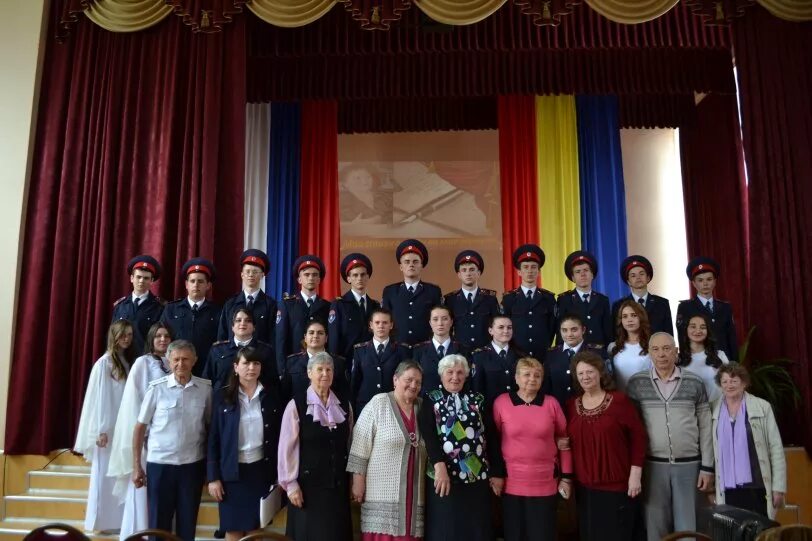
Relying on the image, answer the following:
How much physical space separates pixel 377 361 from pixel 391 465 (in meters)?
0.75

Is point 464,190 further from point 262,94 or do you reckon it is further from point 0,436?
point 0,436

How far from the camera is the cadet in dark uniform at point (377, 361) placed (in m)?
3.83

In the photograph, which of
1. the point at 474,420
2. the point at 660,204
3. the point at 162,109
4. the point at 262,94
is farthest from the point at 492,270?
the point at 474,420

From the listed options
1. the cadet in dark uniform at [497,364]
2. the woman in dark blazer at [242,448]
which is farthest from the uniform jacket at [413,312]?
the woman in dark blazer at [242,448]

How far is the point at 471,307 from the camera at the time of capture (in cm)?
437

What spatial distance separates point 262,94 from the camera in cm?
641

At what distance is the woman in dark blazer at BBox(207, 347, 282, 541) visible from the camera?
10.9 ft

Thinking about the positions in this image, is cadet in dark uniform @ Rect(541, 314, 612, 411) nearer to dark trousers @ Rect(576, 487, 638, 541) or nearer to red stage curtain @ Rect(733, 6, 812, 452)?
dark trousers @ Rect(576, 487, 638, 541)

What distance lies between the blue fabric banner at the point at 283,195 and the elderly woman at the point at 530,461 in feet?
13.3

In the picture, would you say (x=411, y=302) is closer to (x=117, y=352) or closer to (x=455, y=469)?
(x=455, y=469)

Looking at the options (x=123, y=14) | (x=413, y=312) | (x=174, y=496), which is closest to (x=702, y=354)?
(x=413, y=312)

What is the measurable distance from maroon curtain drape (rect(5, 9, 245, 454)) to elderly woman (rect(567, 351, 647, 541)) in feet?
9.58

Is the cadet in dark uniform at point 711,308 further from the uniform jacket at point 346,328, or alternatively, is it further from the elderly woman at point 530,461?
the uniform jacket at point 346,328

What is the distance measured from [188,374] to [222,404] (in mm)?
261
